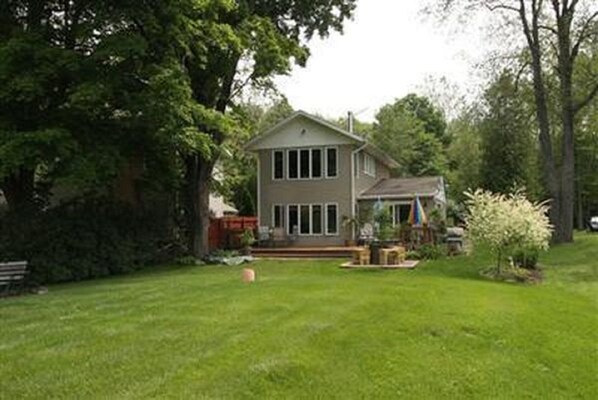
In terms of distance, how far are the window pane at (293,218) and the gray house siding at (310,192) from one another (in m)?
0.22

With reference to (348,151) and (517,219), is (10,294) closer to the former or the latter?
(517,219)

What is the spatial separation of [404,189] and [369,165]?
2.55 metres

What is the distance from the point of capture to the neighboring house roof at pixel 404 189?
96.2 ft

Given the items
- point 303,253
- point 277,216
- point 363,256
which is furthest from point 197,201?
point 363,256

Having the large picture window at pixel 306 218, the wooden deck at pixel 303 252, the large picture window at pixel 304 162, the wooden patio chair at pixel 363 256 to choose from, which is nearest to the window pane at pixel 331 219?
the large picture window at pixel 306 218

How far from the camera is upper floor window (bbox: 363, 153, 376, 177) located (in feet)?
102

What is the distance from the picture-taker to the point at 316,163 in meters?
28.9

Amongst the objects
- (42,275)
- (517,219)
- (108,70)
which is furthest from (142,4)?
(517,219)

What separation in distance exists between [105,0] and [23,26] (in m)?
2.77

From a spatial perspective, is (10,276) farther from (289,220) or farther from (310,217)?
(310,217)

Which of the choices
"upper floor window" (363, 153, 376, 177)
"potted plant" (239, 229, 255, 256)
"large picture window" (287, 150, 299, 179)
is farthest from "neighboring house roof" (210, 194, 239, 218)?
"potted plant" (239, 229, 255, 256)

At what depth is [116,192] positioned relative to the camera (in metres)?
24.6

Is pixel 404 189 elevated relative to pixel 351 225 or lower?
elevated

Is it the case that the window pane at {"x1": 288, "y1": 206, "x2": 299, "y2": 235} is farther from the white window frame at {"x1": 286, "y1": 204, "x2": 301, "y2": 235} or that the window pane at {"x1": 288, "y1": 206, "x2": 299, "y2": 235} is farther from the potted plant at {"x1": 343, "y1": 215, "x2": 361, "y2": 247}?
the potted plant at {"x1": 343, "y1": 215, "x2": 361, "y2": 247}
